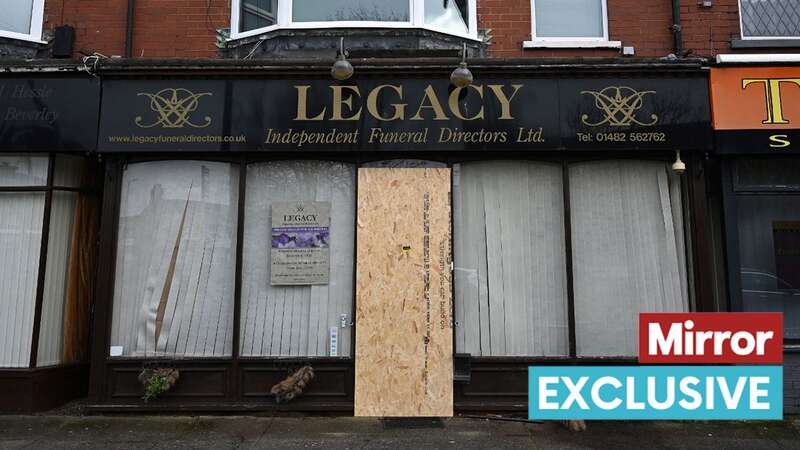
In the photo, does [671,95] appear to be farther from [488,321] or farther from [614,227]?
[488,321]

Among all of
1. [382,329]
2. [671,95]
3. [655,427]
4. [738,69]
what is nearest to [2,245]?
[382,329]

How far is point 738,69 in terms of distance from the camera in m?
6.84

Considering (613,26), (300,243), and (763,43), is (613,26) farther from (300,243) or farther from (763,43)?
(300,243)

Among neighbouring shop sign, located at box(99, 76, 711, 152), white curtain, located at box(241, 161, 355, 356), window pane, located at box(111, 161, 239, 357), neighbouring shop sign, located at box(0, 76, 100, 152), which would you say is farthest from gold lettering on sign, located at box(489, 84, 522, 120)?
neighbouring shop sign, located at box(0, 76, 100, 152)

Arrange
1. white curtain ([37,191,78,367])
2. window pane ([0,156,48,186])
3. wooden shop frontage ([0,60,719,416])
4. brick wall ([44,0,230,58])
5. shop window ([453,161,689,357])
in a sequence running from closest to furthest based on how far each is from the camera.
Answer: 1. wooden shop frontage ([0,60,719,416])
2. shop window ([453,161,689,357])
3. white curtain ([37,191,78,367])
4. window pane ([0,156,48,186])
5. brick wall ([44,0,230,58])

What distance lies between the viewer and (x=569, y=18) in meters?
7.53

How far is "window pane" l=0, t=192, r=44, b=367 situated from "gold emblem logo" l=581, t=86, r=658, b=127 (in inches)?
A: 271

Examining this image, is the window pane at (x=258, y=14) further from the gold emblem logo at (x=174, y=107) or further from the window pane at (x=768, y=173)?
the window pane at (x=768, y=173)

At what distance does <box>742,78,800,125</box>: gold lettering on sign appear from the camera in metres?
6.75

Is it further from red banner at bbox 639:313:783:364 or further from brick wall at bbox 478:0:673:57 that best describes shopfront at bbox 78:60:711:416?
brick wall at bbox 478:0:673:57

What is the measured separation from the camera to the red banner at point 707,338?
6.41m

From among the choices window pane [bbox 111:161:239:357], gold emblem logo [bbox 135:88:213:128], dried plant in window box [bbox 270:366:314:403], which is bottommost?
dried plant in window box [bbox 270:366:314:403]

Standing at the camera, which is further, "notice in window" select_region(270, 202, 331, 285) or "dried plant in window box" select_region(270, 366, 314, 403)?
"notice in window" select_region(270, 202, 331, 285)

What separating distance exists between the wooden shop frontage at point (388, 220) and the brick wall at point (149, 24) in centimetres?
77
